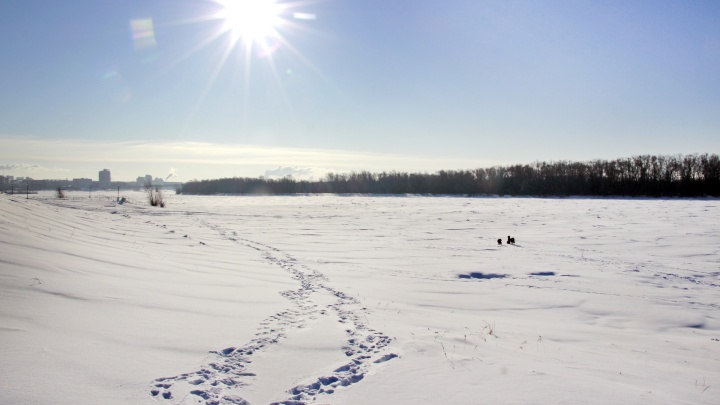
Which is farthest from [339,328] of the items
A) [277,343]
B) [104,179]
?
[104,179]

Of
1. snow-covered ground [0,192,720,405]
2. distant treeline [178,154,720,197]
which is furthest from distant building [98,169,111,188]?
snow-covered ground [0,192,720,405]

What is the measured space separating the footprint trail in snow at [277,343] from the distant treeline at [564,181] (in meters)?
66.7

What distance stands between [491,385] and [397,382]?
0.85 metres

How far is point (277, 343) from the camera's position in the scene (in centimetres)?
425

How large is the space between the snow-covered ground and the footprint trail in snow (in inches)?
0.8

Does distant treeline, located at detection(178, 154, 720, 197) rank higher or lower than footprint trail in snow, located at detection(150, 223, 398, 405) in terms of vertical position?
higher

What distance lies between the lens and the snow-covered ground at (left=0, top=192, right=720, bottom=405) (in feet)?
10.4

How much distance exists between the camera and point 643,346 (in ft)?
15.7

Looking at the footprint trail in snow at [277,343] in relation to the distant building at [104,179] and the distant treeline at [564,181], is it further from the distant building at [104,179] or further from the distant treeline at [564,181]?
the distant building at [104,179]

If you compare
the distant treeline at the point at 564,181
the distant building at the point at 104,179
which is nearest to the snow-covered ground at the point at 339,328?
the distant treeline at the point at 564,181

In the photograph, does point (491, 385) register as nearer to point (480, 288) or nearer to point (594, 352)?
point (594, 352)

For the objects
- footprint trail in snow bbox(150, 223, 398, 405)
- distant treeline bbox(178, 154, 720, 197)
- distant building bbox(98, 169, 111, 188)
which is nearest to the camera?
footprint trail in snow bbox(150, 223, 398, 405)

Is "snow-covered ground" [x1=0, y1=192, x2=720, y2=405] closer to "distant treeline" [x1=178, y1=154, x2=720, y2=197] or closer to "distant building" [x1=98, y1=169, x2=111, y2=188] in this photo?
"distant treeline" [x1=178, y1=154, x2=720, y2=197]

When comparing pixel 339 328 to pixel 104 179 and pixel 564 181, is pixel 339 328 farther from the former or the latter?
pixel 104 179
